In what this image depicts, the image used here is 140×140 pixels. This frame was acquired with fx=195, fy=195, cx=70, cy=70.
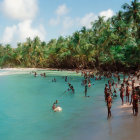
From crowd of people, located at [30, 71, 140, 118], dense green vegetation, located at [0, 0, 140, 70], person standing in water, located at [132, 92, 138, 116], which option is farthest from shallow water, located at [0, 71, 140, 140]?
dense green vegetation, located at [0, 0, 140, 70]

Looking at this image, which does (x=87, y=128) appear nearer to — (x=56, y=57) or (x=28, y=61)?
(x=56, y=57)

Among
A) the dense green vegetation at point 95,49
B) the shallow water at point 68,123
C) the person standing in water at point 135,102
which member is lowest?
the shallow water at point 68,123

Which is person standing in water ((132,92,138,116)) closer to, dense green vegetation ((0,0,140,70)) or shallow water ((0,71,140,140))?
shallow water ((0,71,140,140))

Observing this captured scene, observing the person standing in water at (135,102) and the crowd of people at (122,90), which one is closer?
the person standing in water at (135,102)

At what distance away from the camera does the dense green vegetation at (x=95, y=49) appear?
3475 centimetres

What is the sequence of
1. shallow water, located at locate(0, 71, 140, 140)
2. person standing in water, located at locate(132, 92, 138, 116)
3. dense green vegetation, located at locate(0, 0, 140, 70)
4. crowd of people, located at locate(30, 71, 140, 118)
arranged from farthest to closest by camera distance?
dense green vegetation, located at locate(0, 0, 140, 70), crowd of people, located at locate(30, 71, 140, 118), person standing in water, located at locate(132, 92, 138, 116), shallow water, located at locate(0, 71, 140, 140)

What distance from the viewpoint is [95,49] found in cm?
4919

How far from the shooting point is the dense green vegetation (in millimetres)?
34750

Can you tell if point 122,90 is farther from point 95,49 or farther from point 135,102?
point 95,49

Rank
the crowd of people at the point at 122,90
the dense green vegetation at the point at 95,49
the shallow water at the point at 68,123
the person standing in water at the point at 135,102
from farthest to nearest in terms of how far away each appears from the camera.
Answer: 1. the dense green vegetation at the point at 95,49
2. the crowd of people at the point at 122,90
3. the person standing in water at the point at 135,102
4. the shallow water at the point at 68,123

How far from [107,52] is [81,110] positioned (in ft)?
93.0

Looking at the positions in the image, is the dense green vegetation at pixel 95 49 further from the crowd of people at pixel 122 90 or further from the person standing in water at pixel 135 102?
the person standing in water at pixel 135 102

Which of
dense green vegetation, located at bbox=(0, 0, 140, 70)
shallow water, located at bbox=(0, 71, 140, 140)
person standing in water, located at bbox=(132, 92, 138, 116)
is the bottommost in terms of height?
shallow water, located at bbox=(0, 71, 140, 140)

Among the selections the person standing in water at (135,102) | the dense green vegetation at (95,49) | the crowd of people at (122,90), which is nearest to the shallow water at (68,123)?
the person standing in water at (135,102)
